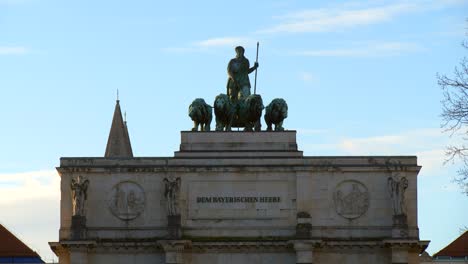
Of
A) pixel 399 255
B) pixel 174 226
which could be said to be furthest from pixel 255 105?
pixel 399 255

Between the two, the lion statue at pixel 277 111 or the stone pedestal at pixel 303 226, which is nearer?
the stone pedestal at pixel 303 226

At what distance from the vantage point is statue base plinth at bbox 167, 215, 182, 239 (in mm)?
82750

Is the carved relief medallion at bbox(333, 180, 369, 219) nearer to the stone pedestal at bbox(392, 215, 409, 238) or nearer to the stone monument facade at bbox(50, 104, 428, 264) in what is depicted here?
the stone monument facade at bbox(50, 104, 428, 264)

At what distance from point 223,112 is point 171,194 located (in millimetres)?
→ 4721

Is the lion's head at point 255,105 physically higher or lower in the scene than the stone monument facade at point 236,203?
higher

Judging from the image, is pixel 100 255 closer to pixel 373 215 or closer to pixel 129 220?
→ pixel 129 220

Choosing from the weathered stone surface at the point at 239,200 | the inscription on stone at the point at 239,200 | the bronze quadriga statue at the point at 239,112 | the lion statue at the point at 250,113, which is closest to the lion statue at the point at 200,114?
the bronze quadriga statue at the point at 239,112

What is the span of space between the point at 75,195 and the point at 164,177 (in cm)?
397

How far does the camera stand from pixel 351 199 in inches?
3310

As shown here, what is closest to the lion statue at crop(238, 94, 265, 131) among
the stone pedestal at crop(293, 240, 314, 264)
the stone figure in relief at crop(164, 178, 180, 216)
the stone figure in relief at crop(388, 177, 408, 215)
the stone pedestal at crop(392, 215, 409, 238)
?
the stone figure in relief at crop(164, 178, 180, 216)

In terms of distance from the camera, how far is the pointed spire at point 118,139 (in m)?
113

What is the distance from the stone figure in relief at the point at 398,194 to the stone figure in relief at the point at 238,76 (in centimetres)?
826

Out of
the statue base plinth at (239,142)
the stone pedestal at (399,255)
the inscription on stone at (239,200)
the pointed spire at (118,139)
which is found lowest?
the stone pedestal at (399,255)

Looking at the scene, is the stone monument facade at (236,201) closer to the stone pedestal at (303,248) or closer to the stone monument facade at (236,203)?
the stone monument facade at (236,203)
